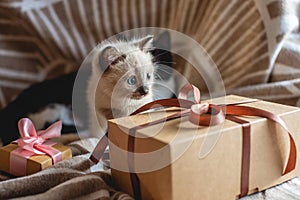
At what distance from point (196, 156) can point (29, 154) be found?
0.32 metres

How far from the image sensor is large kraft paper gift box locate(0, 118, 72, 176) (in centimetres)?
72

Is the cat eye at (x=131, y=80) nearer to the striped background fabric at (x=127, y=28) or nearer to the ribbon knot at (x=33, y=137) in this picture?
the ribbon knot at (x=33, y=137)

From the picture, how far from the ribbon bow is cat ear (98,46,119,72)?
0.51 ft

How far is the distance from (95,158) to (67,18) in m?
0.48

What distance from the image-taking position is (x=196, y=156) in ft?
1.96

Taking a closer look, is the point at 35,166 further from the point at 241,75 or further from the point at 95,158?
the point at 241,75

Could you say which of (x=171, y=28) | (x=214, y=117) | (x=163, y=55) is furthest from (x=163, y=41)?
(x=214, y=117)

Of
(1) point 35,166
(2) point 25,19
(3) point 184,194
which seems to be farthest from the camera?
(2) point 25,19

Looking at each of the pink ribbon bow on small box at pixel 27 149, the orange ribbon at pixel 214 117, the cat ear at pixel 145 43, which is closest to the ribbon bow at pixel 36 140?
the pink ribbon bow on small box at pixel 27 149

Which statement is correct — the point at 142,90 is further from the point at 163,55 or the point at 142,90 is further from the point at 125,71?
the point at 163,55

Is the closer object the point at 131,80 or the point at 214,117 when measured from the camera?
the point at 214,117

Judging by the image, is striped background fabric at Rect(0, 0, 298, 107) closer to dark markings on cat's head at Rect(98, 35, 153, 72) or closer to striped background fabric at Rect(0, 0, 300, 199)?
striped background fabric at Rect(0, 0, 300, 199)

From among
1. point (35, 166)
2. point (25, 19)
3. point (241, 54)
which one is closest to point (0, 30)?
point (25, 19)

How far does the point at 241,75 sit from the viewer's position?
3.46 ft
